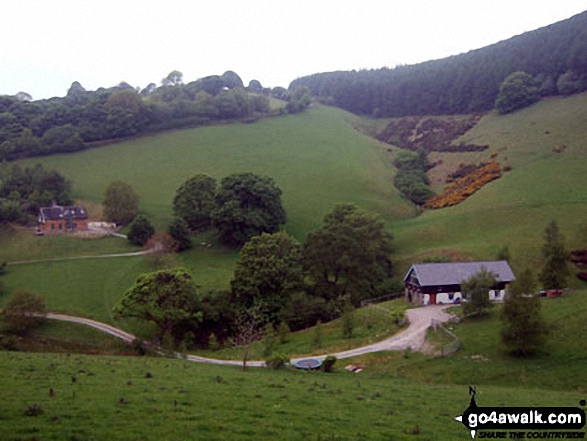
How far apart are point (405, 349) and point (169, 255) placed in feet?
134

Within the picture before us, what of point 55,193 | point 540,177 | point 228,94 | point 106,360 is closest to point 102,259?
point 55,193

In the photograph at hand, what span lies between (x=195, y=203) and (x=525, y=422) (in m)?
65.5

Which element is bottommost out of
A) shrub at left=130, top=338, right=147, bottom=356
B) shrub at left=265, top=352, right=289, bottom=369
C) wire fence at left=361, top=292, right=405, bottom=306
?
shrub at left=130, top=338, right=147, bottom=356

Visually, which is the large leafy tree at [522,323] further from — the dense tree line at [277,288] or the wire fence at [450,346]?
the dense tree line at [277,288]

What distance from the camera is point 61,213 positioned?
74875 mm

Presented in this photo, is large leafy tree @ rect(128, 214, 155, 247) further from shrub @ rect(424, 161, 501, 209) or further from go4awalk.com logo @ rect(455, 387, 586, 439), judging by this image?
go4awalk.com logo @ rect(455, 387, 586, 439)

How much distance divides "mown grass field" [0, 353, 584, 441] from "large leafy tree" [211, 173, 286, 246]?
45371mm

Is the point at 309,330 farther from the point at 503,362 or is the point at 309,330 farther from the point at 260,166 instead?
the point at 260,166

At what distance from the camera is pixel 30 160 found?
101125 mm

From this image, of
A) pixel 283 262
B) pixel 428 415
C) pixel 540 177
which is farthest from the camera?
pixel 540 177

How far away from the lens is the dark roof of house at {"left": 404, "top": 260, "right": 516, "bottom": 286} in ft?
163

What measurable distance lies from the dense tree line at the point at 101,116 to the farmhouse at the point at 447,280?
87368 millimetres

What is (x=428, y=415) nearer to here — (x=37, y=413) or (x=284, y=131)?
(x=37, y=413)

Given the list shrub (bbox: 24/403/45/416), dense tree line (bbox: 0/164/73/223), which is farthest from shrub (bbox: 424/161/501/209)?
shrub (bbox: 24/403/45/416)
